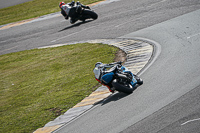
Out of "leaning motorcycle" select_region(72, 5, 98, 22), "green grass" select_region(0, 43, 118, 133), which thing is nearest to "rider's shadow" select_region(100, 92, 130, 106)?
"green grass" select_region(0, 43, 118, 133)

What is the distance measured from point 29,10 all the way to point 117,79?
950 inches

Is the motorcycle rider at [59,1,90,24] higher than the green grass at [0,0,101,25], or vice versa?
the motorcycle rider at [59,1,90,24]

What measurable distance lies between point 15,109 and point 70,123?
333cm

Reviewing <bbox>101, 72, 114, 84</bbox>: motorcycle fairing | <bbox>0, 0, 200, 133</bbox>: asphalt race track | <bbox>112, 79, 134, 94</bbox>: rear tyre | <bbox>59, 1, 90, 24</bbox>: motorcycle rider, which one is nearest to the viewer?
<bbox>0, 0, 200, 133</bbox>: asphalt race track

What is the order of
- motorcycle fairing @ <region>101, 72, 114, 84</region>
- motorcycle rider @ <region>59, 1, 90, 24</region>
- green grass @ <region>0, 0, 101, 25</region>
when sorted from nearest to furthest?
motorcycle fairing @ <region>101, 72, 114, 84</region>
motorcycle rider @ <region>59, 1, 90, 24</region>
green grass @ <region>0, 0, 101, 25</region>

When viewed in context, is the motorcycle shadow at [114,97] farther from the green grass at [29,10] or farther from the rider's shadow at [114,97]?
the green grass at [29,10]

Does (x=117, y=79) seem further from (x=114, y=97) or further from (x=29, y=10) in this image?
(x=29, y=10)

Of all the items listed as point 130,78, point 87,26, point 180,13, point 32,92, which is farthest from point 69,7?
point 130,78

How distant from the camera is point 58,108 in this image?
1081 cm

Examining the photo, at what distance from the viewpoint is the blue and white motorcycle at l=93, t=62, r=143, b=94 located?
9.53m

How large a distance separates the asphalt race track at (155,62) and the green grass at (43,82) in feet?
4.93

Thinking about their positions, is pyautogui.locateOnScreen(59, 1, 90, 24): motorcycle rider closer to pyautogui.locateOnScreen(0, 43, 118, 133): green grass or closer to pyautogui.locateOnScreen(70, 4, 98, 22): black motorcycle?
pyautogui.locateOnScreen(70, 4, 98, 22): black motorcycle

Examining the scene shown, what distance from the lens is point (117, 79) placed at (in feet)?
31.7

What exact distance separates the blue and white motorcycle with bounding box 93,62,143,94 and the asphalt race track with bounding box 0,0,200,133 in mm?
294
